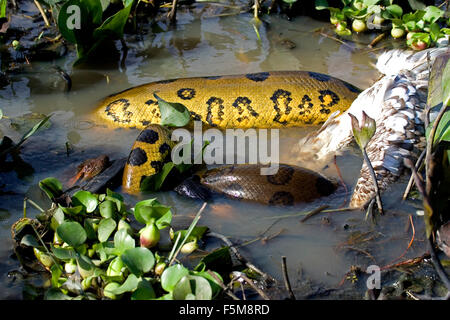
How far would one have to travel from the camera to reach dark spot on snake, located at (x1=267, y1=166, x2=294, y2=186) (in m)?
3.83

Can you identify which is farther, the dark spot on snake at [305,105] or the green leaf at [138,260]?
the dark spot on snake at [305,105]

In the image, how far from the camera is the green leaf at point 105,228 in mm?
3122

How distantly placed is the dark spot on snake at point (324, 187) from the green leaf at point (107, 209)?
157 centimetres

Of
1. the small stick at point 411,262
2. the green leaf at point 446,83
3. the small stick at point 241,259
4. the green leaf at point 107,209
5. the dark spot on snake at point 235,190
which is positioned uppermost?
the green leaf at point 446,83

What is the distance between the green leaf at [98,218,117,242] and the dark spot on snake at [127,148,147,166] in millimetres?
1029

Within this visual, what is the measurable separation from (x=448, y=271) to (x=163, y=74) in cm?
412

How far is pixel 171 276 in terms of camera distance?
105 inches

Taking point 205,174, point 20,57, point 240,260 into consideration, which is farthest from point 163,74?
point 240,260

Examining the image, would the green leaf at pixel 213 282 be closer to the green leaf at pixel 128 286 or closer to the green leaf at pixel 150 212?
the green leaf at pixel 128 286

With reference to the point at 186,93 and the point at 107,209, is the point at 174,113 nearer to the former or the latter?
the point at 186,93

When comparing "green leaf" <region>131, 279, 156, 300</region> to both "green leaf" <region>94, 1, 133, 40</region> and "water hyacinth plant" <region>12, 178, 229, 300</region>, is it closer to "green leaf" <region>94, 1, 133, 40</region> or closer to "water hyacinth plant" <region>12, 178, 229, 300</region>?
"water hyacinth plant" <region>12, 178, 229, 300</region>

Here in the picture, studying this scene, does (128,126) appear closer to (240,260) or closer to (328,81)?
(328,81)

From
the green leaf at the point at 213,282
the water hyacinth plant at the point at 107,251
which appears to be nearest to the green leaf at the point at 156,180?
the water hyacinth plant at the point at 107,251

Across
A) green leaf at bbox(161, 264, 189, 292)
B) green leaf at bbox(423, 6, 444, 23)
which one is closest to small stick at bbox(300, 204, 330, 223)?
green leaf at bbox(161, 264, 189, 292)
